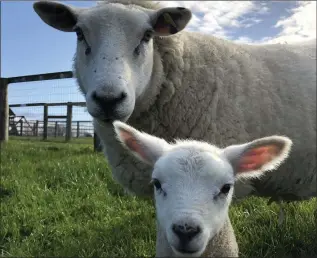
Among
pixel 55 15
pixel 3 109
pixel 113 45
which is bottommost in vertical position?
pixel 3 109

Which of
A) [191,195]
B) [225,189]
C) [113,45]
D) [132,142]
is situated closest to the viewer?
[191,195]

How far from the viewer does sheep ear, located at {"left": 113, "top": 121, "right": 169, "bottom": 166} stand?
2.69 metres

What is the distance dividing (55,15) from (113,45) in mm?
786

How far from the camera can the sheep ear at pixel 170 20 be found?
3.36 metres

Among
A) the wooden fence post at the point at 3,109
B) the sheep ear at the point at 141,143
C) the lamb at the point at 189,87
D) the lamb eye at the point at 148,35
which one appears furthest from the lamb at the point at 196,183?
the wooden fence post at the point at 3,109

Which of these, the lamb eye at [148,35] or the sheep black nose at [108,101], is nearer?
the sheep black nose at [108,101]

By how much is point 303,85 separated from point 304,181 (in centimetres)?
79

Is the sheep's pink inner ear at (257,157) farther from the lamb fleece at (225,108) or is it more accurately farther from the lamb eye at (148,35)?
the lamb eye at (148,35)

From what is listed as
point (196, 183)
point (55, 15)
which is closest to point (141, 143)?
point (196, 183)

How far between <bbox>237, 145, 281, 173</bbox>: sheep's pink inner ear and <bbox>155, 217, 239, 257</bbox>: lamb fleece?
1.21 feet

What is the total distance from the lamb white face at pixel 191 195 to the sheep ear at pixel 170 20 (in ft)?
4.04

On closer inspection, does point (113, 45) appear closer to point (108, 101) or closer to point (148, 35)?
point (148, 35)

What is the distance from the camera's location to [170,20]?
3383 mm

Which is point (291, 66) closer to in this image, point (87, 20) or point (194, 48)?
point (194, 48)
